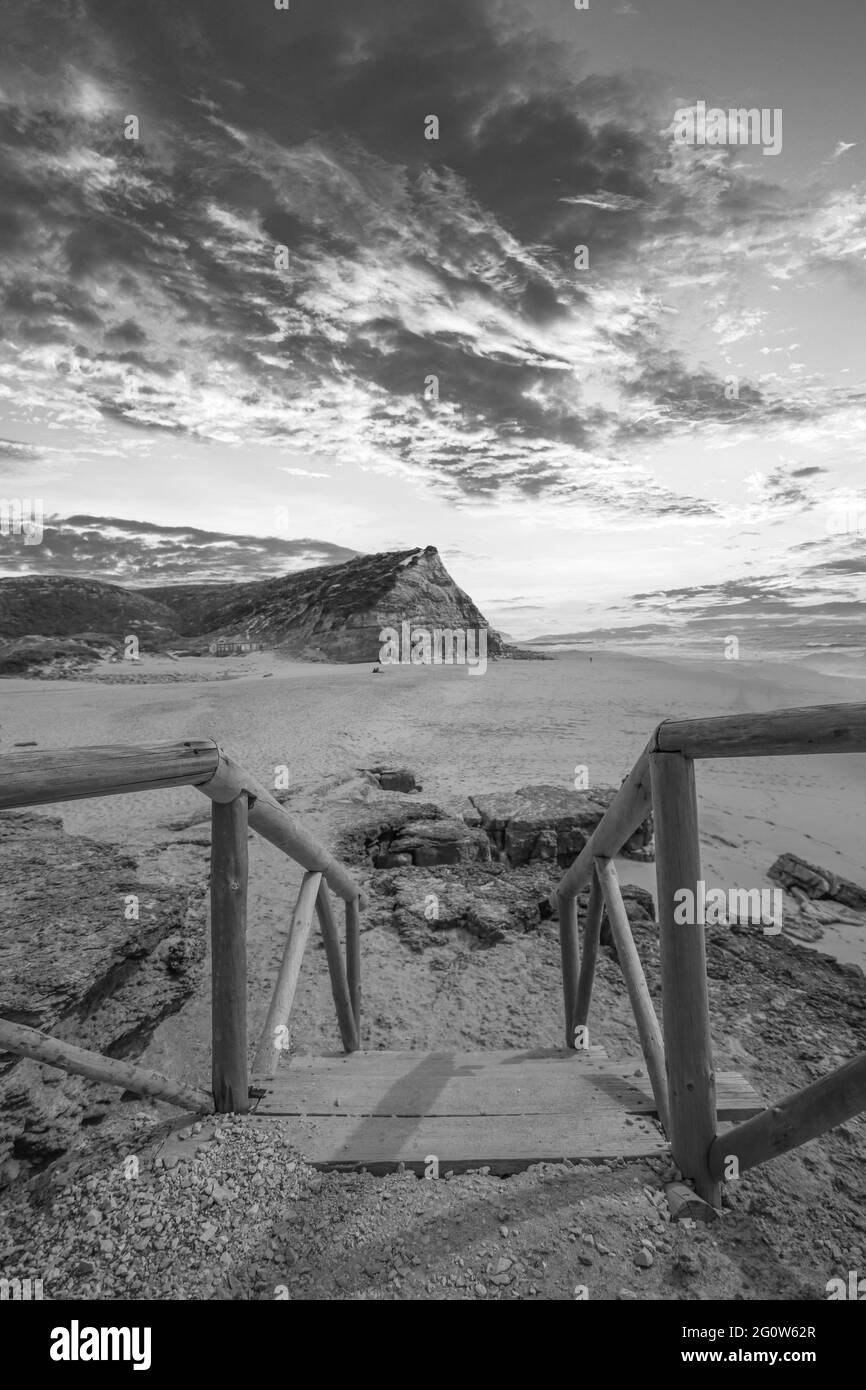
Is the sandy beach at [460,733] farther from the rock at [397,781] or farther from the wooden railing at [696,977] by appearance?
the wooden railing at [696,977]

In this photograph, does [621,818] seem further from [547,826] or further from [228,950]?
[547,826]

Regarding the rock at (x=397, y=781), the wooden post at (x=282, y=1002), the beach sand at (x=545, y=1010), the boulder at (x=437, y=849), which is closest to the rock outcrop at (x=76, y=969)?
the beach sand at (x=545, y=1010)

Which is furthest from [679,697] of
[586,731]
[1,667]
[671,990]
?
[1,667]

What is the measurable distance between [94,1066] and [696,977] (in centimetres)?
174

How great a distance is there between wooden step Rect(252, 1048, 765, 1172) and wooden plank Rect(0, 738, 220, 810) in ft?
4.12

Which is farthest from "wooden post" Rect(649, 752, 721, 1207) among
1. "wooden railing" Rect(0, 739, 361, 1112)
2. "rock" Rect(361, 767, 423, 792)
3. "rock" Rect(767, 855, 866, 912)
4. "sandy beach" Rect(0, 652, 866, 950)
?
"rock" Rect(361, 767, 423, 792)

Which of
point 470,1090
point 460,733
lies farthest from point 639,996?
point 460,733

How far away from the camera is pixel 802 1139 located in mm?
1572

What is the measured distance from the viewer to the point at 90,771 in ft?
4.82

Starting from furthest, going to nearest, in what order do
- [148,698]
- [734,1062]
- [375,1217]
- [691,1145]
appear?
[148,698], [734,1062], [691,1145], [375,1217]

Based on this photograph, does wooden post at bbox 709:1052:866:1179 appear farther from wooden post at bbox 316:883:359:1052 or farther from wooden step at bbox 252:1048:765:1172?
wooden post at bbox 316:883:359:1052

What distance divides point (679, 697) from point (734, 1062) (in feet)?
70.3
